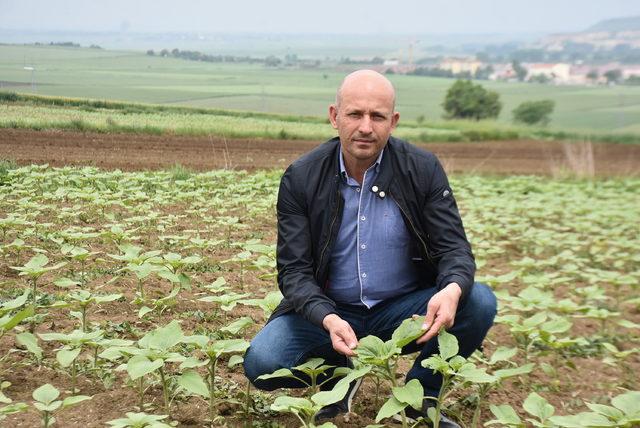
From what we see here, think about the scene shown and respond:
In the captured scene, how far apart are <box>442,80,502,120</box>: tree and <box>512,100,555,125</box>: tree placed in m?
0.94

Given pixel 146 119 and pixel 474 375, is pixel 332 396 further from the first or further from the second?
pixel 146 119

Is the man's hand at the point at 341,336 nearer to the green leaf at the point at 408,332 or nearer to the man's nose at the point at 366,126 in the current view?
the green leaf at the point at 408,332

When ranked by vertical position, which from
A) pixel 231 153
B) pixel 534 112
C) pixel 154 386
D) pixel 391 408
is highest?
pixel 391 408

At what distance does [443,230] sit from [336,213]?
0.44 m

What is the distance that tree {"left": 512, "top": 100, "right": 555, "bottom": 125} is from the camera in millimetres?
27906

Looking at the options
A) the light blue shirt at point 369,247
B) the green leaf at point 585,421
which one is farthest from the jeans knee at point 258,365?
the green leaf at point 585,421

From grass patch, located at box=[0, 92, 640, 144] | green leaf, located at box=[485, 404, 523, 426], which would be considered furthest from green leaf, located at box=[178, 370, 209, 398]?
grass patch, located at box=[0, 92, 640, 144]

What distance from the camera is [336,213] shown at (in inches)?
134

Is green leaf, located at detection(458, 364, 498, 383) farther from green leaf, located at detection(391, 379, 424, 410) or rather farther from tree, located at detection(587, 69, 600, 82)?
tree, located at detection(587, 69, 600, 82)

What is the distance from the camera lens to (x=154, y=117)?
988 centimetres

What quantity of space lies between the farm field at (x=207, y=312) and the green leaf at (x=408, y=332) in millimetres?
105

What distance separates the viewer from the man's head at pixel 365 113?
330 centimetres

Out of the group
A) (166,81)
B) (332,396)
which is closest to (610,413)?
(332,396)

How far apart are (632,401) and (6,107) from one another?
6.72 meters
